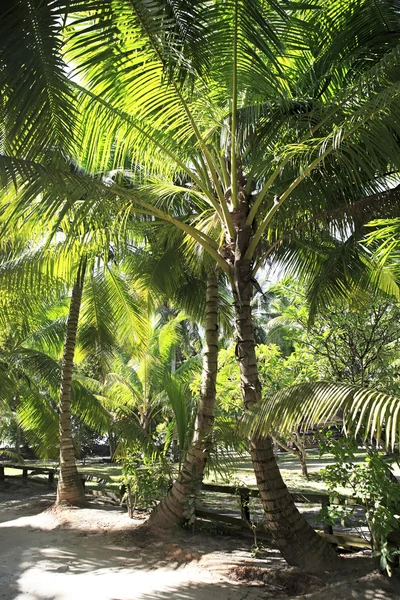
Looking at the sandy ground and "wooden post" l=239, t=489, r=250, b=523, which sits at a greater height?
"wooden post" l=239, t=489, r=250, b=523

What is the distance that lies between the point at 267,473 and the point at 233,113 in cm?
431

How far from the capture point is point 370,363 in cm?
999

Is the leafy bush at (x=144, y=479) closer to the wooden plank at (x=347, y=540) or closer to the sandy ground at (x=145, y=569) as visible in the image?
the sandy ground at (x=145, y=569)

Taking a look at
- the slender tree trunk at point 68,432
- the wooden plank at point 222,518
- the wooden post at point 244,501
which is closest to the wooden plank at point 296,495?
the wooden post at point 244,501

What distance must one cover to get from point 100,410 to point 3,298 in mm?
5201

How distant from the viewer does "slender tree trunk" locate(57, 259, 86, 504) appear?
10156 mm

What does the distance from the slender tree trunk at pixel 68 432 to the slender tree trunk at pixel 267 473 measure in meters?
4.88

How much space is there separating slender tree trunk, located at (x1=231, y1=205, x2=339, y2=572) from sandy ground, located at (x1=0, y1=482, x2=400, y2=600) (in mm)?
232

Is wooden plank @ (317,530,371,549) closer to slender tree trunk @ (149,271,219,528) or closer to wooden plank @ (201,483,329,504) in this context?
wooden plank @ (201,483,329,504)

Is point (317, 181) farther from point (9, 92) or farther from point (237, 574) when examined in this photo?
point (237, 574)

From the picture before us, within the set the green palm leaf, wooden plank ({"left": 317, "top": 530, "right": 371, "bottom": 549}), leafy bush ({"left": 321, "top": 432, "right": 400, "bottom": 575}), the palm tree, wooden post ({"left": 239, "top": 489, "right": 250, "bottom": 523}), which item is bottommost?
wooden plank ({"left": 317, "top": 530, "right": 371, "bottom": 549})

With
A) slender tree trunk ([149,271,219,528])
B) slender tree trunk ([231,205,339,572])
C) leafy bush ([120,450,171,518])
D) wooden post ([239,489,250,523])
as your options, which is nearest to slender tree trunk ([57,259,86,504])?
leafy bush ([120,450,171,518])

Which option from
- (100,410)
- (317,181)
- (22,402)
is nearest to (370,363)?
(317,181)

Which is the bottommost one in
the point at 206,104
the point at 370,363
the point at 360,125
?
the point at 370,363
